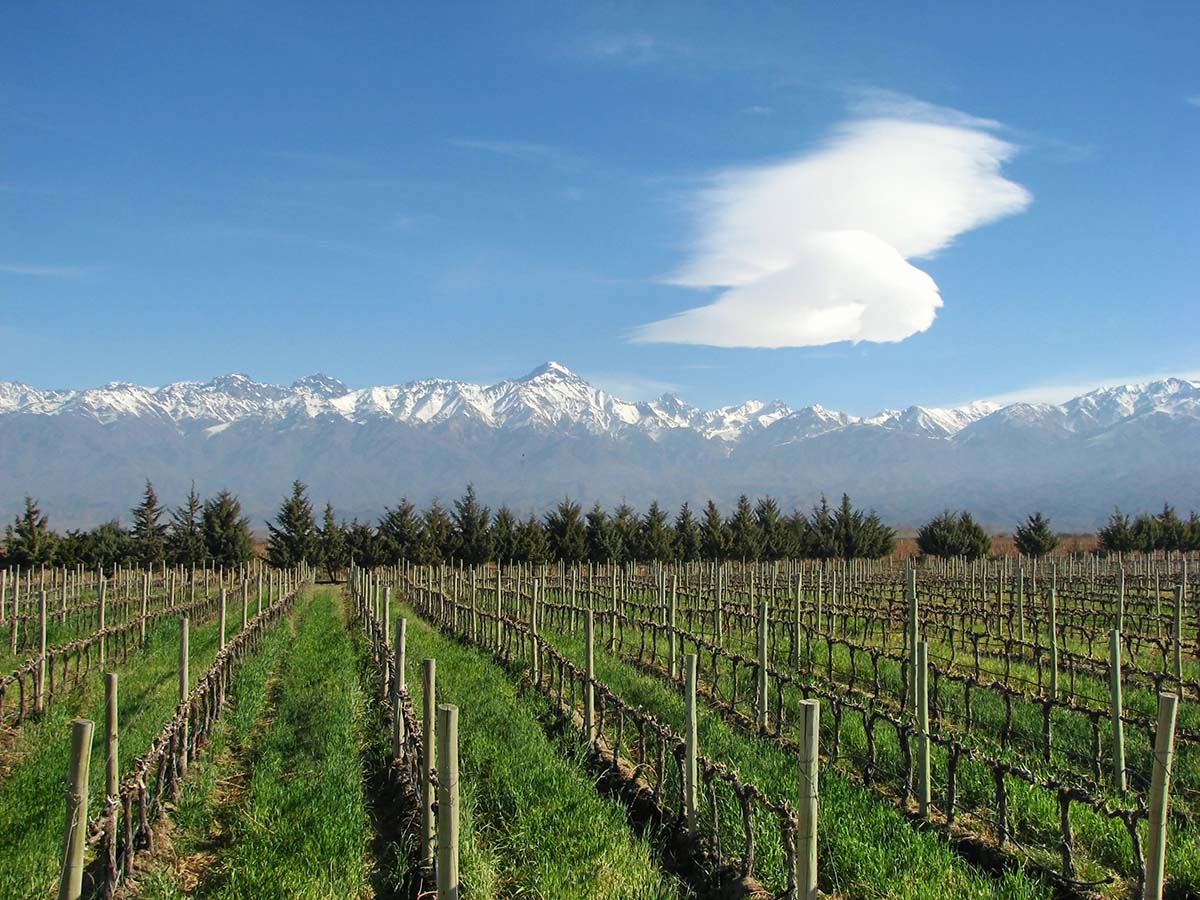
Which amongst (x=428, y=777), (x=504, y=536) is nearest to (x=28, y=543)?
(x=504, y=536)

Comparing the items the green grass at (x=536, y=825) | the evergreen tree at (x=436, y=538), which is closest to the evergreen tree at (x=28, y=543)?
the evergreen tree at (x=436, y=538)

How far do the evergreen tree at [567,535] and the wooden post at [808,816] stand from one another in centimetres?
5077

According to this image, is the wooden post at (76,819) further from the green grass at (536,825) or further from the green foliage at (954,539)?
the green foliage at (954,539)

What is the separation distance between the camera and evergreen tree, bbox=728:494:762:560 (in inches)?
2291

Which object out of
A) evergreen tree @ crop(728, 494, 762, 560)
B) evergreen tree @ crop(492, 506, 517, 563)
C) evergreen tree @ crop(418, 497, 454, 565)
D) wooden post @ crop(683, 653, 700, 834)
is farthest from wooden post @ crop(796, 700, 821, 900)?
evergreen tree @ crop(728, 494, 762, 560)

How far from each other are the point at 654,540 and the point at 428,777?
51.4 metres

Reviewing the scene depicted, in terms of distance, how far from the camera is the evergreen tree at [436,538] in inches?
2167

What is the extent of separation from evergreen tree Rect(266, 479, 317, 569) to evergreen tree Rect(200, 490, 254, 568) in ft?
5.14

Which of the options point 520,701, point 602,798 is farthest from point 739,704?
point 602,798

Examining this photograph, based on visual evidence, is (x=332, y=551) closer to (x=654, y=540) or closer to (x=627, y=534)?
(x=627, y=534)

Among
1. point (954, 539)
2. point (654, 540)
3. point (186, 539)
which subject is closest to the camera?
point (186, 539)

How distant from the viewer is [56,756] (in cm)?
944

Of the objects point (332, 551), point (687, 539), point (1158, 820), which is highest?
point (1158, 820)

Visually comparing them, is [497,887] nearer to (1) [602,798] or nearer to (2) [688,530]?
(1) [602,798]
